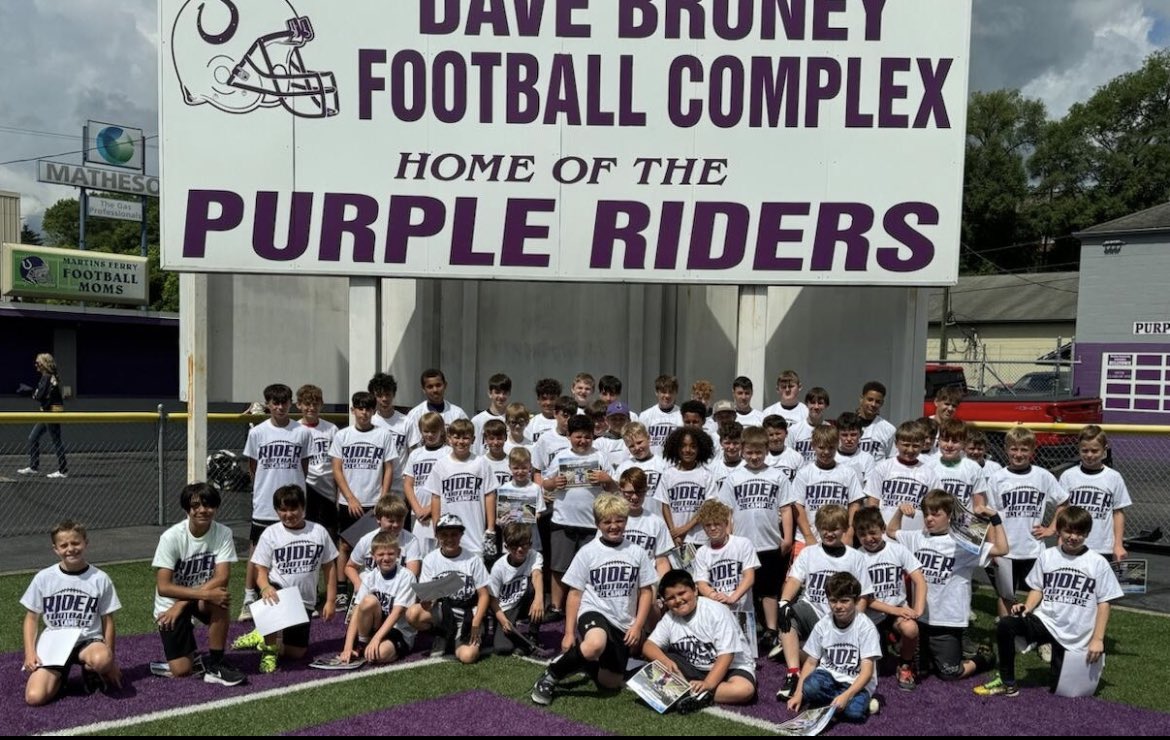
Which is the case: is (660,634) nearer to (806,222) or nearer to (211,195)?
(806,222)

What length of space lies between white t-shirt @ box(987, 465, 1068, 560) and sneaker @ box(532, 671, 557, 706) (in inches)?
135

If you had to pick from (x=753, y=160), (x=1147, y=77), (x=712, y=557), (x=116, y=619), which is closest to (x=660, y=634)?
(x=712, y=557)

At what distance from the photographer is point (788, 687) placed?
5.58 m

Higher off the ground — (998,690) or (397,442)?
(397,442)

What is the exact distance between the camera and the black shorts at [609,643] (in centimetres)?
562

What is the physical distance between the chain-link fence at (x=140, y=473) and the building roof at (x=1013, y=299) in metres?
25.0

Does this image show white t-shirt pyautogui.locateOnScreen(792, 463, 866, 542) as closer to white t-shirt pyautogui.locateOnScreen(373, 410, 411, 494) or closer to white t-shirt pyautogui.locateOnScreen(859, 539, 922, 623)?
white t-shirt pyautogui.locateOnScreen(859, 539, 922, 623)

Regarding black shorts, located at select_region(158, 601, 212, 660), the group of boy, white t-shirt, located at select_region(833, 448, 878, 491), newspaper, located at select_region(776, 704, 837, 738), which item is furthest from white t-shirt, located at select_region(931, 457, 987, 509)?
black shorts, located at select_region(158, 601, 212, 660)

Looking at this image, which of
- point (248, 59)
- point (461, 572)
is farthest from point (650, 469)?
point (248, 59)

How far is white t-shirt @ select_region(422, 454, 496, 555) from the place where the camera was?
23.0ft

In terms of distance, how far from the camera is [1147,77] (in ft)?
165

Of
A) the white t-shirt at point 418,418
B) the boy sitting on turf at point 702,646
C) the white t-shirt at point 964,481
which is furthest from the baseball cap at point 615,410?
the white t-shirt at point 964,481

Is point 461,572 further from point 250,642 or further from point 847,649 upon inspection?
point 847,649

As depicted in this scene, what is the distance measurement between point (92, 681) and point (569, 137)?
18.8ft
